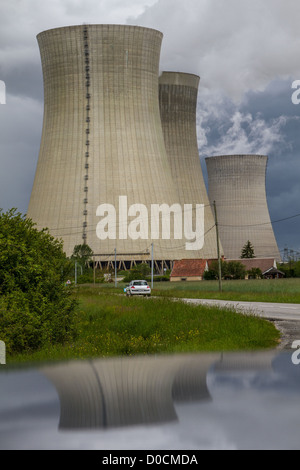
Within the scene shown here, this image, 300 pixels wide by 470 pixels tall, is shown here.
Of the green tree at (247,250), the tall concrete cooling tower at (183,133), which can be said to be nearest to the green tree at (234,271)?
the tall concrete cooling tower at (183,133)

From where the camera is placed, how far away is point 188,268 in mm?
62781

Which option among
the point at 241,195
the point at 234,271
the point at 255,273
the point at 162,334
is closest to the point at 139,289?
the point at 162,334

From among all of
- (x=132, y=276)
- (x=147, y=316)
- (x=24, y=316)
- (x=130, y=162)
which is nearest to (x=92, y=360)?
Result: (x=24, y=316)

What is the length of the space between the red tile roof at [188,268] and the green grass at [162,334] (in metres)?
45.6

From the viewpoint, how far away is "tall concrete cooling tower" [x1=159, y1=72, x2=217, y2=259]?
203ft

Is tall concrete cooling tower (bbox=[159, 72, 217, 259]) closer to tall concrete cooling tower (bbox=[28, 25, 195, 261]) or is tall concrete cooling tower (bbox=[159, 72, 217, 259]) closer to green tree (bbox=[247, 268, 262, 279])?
tall concrete cooling tower (bbox=[28, 25, 195, 261])

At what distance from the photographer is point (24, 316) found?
10312mm

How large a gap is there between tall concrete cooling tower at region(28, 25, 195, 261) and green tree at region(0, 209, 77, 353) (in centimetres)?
3872

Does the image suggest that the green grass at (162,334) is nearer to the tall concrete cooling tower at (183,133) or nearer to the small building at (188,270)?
the small building at (188,270)

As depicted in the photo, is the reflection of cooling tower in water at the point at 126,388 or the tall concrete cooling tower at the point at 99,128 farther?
the tall concrete cooling tower at the point at 99,128

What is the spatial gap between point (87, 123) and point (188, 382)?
46.0 meters

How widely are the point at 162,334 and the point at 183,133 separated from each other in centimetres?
5204

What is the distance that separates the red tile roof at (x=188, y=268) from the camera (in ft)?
201

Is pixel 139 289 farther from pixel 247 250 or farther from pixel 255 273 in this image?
pixel 247 250
